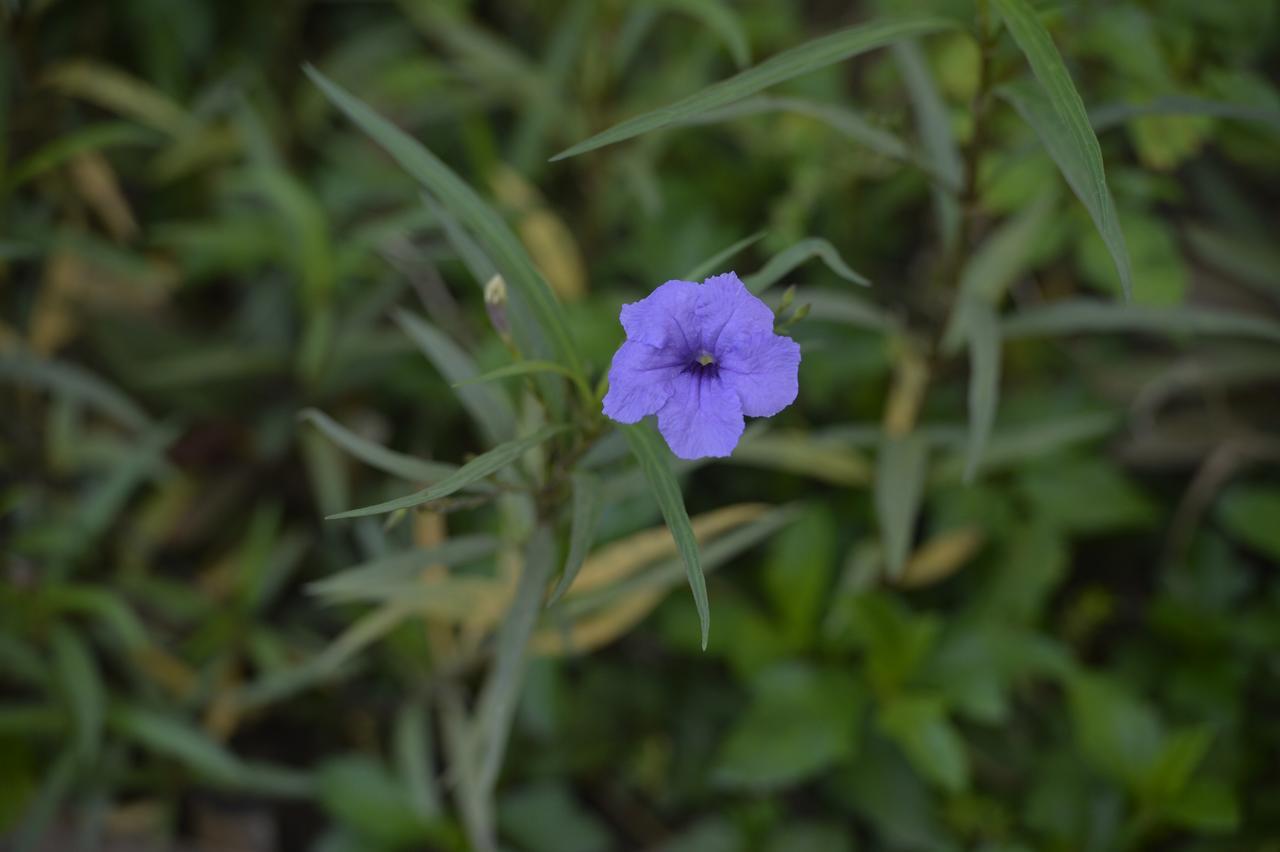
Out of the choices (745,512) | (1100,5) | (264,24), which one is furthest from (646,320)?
(264,24)

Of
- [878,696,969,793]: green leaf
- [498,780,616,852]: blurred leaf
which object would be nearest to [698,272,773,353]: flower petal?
[878,696,969,793]: green leaf

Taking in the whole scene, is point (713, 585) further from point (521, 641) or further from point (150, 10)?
point (150, 10)

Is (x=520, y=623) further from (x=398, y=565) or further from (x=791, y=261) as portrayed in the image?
(x=791, y=261)

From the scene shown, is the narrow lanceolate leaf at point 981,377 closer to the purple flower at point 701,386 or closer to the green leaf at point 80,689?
the purple flower at point 701,386

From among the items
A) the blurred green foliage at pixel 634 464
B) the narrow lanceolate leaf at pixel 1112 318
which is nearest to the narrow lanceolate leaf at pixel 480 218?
the blurred green foliage at pixel 634 464

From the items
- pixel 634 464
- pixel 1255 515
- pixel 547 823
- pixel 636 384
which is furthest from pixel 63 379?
pixel 1255 515

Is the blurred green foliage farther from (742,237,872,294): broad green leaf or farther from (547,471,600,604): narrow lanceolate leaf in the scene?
(742,237,872,294): broad green leaf
